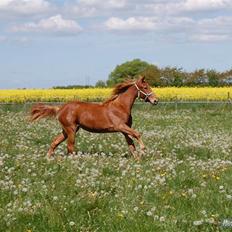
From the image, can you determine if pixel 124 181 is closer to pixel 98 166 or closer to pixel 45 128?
pixel 98 166

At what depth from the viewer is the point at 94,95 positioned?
5175cm

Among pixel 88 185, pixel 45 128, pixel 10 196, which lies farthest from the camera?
pixel 45 128

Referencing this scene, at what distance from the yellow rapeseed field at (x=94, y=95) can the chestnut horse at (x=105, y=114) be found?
32352 millimetres

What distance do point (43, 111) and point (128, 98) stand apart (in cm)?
233

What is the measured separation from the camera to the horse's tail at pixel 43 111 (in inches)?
605

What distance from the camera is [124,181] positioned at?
33.4 ft

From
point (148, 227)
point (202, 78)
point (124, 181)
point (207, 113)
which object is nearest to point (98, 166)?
point (124, 181)

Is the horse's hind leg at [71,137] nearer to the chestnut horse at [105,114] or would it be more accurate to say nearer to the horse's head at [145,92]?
the chestnut horse at [105,114]

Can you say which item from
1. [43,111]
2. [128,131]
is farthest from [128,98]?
[43,111]

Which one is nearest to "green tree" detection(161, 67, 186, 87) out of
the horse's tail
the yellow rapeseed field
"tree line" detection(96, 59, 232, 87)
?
"tree line" detection(96, 59, 232, 87)

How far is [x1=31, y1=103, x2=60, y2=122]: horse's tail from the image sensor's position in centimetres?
1537

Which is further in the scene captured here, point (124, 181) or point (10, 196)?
point (124, 181)

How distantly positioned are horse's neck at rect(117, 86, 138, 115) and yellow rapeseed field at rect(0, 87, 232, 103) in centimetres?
3233

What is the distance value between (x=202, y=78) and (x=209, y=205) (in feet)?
211
